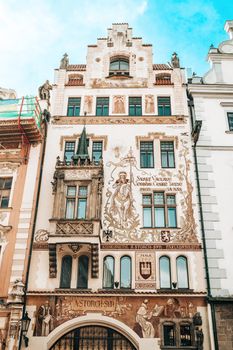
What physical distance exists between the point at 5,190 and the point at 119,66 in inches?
466

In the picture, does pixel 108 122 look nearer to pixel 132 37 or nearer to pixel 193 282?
pixel 132 37

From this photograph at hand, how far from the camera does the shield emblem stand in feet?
60.6

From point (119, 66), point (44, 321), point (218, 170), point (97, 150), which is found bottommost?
point (44, 321)

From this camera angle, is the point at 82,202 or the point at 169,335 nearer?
the point at 169,335

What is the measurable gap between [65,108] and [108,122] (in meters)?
3.10

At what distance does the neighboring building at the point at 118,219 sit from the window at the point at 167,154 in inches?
2.3

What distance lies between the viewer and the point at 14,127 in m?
21.8

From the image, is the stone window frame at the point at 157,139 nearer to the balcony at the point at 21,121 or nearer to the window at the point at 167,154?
the window at the point at 167,154

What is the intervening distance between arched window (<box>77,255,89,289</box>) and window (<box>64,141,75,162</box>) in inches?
243

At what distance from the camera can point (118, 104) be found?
24172 mm

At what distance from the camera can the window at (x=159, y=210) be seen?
20016 mm

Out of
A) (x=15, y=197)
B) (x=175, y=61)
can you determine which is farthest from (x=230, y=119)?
(x=15, y=197)

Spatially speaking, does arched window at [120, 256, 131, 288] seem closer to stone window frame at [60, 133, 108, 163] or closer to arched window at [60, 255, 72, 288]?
arched window at [60, 255, 72, 288]

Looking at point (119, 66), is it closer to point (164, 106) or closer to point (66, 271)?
point (164, 106)
